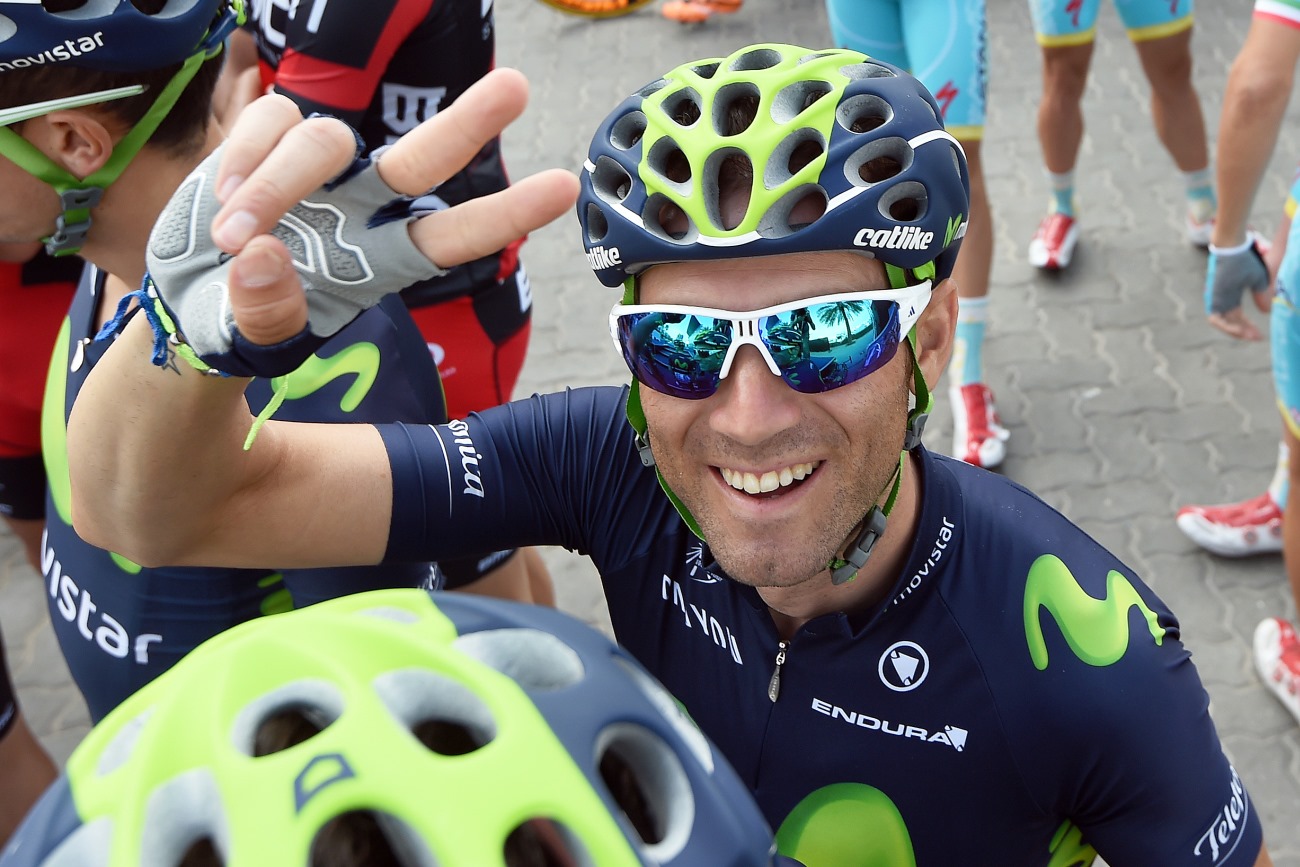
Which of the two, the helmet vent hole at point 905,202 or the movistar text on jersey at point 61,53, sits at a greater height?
the movistar text on jersey at point 61,53

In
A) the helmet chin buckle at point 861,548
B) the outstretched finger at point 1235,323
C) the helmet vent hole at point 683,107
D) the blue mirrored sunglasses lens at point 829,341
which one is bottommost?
the outstretched finger at point 1235,323

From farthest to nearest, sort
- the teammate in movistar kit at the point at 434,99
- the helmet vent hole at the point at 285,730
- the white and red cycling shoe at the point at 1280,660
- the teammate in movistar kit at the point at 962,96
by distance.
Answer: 1. the teammate in movistar kit at the point at 962,96
2. the white and red cycling shoe at the point at 1280,660
3. the teammate in movistar kit at the point at 434,99
4. the helmet vent hole at the point at 285,730

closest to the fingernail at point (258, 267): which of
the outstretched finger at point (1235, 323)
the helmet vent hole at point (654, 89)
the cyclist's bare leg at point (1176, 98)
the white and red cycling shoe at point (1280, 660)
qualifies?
the helmet vent hole at point (654, 89)

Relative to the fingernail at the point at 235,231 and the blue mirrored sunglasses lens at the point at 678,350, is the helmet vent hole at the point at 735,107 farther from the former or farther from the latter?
the fingernail at the point at 235,231

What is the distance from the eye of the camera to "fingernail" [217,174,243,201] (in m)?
1.41

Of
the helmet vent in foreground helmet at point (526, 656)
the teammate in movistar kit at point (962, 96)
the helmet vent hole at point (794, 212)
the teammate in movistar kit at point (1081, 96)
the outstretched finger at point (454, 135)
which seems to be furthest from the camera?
the teammate in movistar kit at point (1081, 96)

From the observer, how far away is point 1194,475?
525 cm

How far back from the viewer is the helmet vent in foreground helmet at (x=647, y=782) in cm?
117

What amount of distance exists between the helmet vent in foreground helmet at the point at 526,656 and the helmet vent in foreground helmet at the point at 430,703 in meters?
0.07

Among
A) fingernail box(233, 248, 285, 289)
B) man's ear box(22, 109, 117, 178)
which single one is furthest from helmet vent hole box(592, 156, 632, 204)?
man's ear box(22, 109, 117, 178)

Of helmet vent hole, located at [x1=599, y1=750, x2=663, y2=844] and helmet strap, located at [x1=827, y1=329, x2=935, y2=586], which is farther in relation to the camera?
helmet strap, located at [x1=827, y1=329, x2=935, y2=586]

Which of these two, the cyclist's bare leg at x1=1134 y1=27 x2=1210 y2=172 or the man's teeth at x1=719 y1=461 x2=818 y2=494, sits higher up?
the man's teeth at x1=719 y1=461 x2=818 y2=494

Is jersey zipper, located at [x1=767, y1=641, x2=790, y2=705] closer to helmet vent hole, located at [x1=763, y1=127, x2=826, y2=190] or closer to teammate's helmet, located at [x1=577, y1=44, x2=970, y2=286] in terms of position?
teammate's helmet, located at [x1=577, y1=44, x2=970, y2=286]

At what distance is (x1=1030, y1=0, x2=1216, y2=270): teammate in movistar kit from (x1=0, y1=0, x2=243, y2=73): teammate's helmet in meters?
4.42
